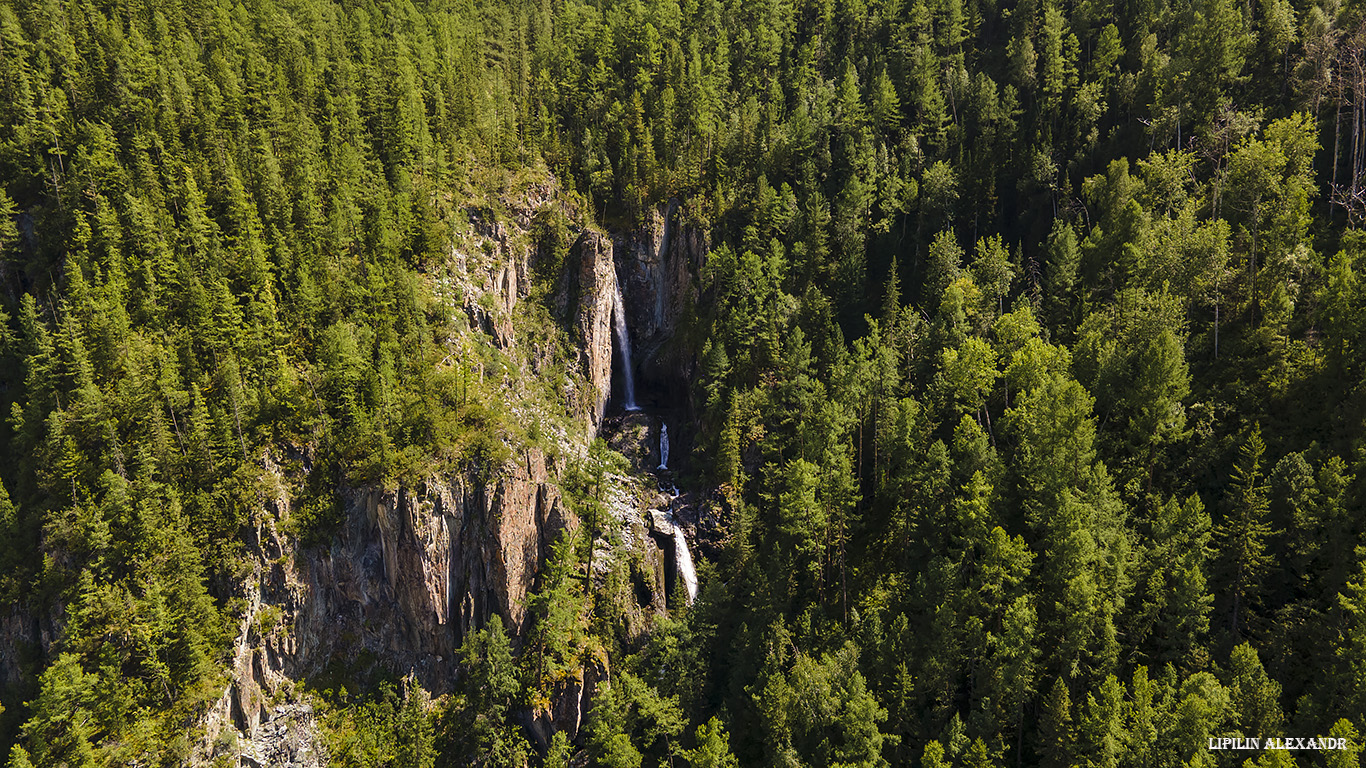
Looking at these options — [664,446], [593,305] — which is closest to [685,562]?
[664,446]

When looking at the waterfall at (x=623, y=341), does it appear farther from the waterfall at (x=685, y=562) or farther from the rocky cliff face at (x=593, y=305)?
the waterfall at (x=685, y=562)

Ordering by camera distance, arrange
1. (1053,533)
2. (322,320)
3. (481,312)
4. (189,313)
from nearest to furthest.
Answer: (1053,533), (189,313), (322,320), (481,312)

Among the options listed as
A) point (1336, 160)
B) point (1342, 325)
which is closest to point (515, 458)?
point (1342, 325)

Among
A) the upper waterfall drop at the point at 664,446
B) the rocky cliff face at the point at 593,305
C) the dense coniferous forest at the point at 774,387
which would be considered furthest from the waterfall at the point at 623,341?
the dense coniferous forest at the point at 774,387

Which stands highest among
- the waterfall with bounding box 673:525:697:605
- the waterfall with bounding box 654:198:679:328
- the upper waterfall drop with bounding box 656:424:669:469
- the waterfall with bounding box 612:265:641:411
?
the waterfall with bounding box 654:198:679:328

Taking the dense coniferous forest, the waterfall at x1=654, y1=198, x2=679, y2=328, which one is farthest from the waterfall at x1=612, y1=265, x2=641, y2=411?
the dense coniferous forest

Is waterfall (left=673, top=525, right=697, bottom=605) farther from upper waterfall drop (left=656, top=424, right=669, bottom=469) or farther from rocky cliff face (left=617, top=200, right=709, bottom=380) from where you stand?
rocky cliff face (left=617, top=200, right=709, bottom=380)

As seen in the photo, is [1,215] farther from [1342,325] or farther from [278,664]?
[1342,325]
